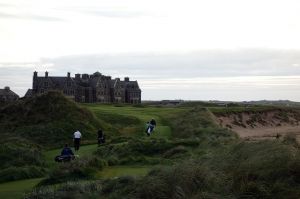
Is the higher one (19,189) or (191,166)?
(191,166)

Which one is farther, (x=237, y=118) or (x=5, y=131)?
(x=237, y=118)

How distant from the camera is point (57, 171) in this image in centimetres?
2000

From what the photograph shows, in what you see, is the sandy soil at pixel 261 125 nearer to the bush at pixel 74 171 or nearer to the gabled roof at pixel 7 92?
the bush at pixel 74 171


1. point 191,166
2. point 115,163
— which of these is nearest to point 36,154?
point 115,163

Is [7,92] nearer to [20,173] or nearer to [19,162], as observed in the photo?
[19,162]

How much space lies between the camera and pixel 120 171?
21.8 meters

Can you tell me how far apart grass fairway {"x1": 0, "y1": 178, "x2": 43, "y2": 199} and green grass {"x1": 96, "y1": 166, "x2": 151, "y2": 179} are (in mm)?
2722

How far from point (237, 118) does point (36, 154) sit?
3960 cm

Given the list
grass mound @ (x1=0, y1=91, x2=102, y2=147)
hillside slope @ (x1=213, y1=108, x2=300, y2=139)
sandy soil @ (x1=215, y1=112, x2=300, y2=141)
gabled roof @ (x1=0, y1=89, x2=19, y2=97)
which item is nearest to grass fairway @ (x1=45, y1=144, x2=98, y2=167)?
grass mound @ (x1=0, y1=91, x2=102, y2=147)

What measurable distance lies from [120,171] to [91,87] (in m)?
91.9

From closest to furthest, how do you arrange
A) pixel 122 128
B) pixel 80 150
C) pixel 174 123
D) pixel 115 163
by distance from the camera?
pixel 115 163 → pixel 80 150 → pixel 122 128 → pixel 174 123

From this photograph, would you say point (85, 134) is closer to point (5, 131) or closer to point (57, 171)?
point (5, 131)

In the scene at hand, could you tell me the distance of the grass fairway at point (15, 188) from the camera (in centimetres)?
1738

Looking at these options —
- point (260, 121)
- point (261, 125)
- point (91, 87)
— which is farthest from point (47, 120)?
point (91, 87)
